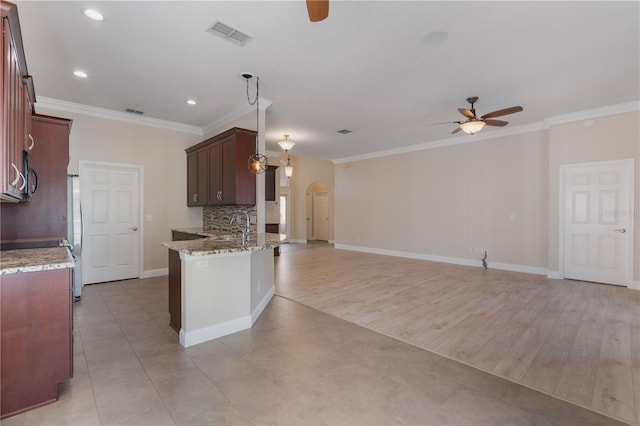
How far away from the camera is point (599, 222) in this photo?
16.9ft

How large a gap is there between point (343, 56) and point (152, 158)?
4.31 m

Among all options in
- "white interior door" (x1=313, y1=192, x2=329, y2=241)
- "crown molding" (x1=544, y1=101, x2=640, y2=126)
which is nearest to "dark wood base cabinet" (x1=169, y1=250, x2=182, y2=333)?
"crown molding" (x1=544, y1=101, x2=640, y2=126)

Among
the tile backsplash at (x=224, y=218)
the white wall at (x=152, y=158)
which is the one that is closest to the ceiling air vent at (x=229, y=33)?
the tile backsplash at (x=224, y=218)

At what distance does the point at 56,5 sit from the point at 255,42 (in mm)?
1685

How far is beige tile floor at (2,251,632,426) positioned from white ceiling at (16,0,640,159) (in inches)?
120

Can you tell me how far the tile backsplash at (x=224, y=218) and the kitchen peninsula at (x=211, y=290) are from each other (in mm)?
1592

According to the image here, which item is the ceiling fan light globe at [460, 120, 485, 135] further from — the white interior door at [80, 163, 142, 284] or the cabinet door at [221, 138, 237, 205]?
the white interior door at [80, 163, 142, 284]

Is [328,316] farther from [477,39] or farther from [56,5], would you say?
[56,5]

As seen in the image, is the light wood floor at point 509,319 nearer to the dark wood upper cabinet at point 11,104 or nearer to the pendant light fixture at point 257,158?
the pendant light fixture at point 257,158

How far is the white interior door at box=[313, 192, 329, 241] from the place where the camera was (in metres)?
12.7

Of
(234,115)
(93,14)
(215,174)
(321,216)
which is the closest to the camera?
(93,14)

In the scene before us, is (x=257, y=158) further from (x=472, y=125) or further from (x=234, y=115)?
(x=472, y=125)

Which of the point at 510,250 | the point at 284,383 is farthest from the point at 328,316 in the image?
the point at 510,250

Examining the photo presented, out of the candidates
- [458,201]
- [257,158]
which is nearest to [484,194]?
[458,201]
